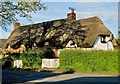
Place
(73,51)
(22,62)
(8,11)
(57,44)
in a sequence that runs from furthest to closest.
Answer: (57,44)
(22,62)
(73,51)
(8,11)

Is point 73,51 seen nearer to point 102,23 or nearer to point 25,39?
point 102,23

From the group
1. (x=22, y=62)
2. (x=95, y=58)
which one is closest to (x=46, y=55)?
(x=22, y=62)

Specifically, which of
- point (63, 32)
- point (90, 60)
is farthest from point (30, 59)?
point (63, 32)

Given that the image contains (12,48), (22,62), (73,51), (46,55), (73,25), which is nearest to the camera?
(73,51)

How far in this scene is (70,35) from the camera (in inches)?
1993

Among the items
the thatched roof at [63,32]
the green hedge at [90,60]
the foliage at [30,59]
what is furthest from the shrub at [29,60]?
the thatched roof at [63,32]

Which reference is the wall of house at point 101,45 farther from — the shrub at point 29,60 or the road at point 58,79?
the road at point 58,79

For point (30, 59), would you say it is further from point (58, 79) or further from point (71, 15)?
point (71, 15)

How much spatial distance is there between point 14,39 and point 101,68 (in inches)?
1193

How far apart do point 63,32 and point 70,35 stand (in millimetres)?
2643

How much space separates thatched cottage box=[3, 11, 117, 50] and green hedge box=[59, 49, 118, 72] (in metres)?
10.7

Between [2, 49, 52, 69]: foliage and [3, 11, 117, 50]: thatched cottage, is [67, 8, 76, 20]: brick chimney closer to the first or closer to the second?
[3, 11, 117, 50]: thatched cottage

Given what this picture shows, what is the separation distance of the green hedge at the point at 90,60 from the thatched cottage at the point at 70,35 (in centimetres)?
1074

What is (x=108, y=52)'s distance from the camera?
35406 millimetres
